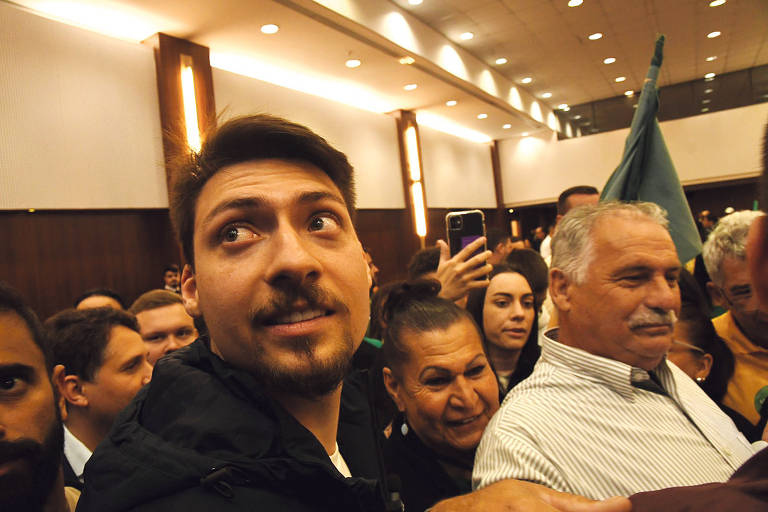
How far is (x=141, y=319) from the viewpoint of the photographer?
2939 mm

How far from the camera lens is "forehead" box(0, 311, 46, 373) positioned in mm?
1121

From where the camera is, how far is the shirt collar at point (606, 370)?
1440 millimetres

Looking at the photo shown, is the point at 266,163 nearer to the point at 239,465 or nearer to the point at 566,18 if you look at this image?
the point at 239,465

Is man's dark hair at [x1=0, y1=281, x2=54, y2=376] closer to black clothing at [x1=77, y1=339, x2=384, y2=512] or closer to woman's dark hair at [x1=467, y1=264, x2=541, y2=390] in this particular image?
black clothing at [x1=77, y1=339, x2=384, y2=512]

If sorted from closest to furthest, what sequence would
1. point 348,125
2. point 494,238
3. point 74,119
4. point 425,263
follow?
point 425,263 → point 494,238 → point 74,119 → point 348,125

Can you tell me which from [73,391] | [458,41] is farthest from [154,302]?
[458,41]

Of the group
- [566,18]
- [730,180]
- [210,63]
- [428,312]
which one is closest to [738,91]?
[730,180]

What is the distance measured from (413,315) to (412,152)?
7.87m

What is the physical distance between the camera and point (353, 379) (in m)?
1.31

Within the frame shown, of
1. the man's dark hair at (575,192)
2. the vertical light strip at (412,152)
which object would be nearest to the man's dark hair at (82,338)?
the man's dark hair at (575,192)

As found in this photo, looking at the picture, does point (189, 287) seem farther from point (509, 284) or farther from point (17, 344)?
point (509, 284)

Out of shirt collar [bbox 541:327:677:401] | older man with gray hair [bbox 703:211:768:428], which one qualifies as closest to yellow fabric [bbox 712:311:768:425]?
older man with gray hair [bbox 703:211:768:428]

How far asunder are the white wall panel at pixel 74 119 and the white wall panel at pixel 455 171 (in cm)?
584

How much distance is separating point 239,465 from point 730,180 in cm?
1213
